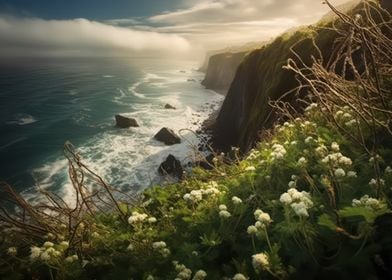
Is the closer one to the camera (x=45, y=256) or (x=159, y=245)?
(x=45, y=256)

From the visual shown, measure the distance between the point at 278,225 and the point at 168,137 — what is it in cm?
4142

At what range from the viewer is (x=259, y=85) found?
112ft

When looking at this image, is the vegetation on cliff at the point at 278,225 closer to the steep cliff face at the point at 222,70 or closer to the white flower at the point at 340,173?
the white flower at the point at 340,173

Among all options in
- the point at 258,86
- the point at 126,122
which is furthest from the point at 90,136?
the point at 258,86

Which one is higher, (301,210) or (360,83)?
(360,83)

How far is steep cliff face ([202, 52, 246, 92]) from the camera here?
105000 mm

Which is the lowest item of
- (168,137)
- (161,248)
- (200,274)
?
(168,137)

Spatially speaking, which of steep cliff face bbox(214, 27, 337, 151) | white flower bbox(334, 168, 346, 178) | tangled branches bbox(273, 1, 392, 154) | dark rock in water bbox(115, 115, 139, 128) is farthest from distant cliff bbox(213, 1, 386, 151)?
white flower bbox(334, 168, 346, 178)

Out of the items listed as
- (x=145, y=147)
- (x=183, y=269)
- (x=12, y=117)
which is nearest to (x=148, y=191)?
(x=183, y=269)

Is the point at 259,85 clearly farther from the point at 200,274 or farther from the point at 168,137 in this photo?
the point at 200,274

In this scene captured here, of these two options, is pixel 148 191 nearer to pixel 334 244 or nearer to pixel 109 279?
pixel 109 279

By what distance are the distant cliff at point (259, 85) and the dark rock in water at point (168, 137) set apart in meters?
5.68

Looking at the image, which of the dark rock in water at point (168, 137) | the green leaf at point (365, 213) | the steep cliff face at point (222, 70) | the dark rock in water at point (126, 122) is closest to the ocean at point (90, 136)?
the dark rock in water at point (168, 137)

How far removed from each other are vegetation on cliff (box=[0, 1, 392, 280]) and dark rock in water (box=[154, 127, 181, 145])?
37.0 metres
